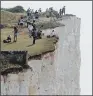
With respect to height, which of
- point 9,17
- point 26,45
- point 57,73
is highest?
point 9,17

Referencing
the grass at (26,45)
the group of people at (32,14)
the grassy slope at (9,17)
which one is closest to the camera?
the grass at (26,45)

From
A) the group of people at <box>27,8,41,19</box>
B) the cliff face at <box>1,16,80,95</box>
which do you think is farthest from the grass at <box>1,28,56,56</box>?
the group of people at <box>27,8,41,19</box>

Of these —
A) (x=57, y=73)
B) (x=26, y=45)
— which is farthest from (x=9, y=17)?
(x=57, y=73)

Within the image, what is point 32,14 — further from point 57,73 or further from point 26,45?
point 57,73

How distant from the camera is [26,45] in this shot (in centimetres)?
795

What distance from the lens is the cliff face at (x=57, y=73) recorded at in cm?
777

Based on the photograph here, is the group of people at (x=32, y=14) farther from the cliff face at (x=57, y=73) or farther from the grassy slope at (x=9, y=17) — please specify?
the cliff face at (x=57, y=73)

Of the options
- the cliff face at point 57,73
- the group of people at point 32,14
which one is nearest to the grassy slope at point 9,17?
the group of people at point 32,14

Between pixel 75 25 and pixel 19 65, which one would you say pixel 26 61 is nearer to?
pixel 19 65

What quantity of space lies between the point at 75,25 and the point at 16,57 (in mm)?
1746

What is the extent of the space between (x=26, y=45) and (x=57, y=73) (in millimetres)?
758

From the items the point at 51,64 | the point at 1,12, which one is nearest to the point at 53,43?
the point at 51,64

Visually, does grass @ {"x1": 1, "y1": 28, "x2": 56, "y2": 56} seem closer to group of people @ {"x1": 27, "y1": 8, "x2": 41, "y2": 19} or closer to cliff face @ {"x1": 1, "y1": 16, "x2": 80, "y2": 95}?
cliff face @ {"x1": 1, "y1": 16, "x2": 80, "y2": 95}

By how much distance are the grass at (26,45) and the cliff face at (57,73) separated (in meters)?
0.10
